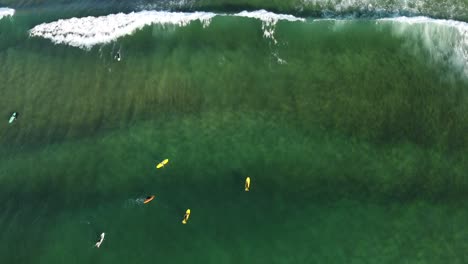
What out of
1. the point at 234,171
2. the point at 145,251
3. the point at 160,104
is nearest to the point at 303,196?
the point at 234,171

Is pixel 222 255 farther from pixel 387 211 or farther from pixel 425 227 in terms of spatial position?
pixel 425 227

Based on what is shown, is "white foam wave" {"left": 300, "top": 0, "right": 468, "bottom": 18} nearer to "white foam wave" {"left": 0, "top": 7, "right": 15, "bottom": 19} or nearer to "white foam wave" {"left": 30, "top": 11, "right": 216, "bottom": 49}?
"white foam wave" {"left": 30, "top": 11, "right": 216, "bottom": 49}

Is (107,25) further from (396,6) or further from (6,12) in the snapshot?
(396,6)

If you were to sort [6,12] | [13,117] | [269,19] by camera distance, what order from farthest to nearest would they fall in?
[6,12] → [269,19] → [13,117]

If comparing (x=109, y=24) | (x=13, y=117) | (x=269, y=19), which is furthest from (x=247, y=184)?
(x=13, y=117)

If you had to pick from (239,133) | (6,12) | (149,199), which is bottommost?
(149,199)

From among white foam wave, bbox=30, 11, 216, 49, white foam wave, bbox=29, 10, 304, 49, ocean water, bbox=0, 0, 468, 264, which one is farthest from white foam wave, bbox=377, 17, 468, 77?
white foam wave, bbox=30, 11, 216, 49
